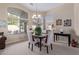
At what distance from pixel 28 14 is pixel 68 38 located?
1408 millimetres

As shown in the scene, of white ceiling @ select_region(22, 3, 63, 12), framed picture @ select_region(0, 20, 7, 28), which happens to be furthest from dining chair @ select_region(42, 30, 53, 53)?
framed picture @ select_region(0, 20, 7, 28)

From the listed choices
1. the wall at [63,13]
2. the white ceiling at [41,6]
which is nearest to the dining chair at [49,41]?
the wall at [63,13]

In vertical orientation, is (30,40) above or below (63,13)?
below

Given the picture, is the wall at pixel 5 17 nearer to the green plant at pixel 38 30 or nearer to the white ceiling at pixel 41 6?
the white ceiling at pixel 41 6

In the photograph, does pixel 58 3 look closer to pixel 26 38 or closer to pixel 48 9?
pixel 48 9

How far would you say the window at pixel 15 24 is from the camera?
10.6ft

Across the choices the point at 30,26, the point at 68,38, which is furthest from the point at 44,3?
the point at 68,38

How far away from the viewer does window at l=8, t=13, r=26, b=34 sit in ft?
Result: 10.6

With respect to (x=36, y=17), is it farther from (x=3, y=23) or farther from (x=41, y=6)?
(x=3, y=23)

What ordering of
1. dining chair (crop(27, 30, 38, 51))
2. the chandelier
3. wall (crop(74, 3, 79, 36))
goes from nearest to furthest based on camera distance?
wall (crop(74, 3, 79, 36))
the chandelier
dining chair (crop(27, 30, 38, 51))

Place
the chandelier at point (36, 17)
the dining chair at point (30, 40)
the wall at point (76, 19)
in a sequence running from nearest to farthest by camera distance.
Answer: the wall at point (76, 19), the chandelier at point (36, 17), the dining chair at point (30, 40)

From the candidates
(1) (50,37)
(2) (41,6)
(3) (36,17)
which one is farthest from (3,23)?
(1) (50,37)

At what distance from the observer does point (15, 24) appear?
3.27 metres

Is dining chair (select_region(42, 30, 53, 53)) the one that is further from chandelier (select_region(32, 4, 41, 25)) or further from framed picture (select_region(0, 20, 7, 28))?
framed picture (select_region(0, 20, 7, 28))
